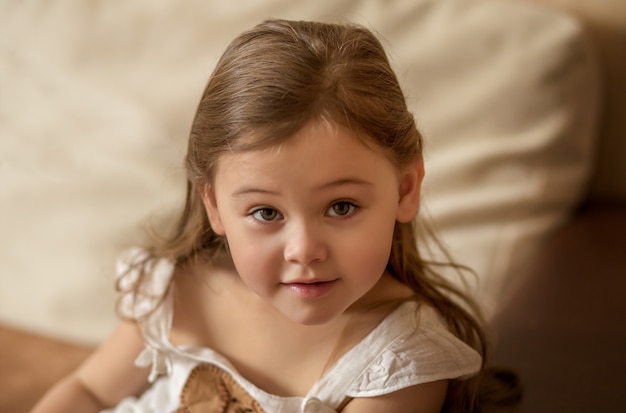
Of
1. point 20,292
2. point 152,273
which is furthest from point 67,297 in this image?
point 152,273

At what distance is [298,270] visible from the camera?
0.81 m

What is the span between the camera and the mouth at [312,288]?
83 cm

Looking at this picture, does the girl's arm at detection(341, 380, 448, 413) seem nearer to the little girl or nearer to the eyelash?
the little girl

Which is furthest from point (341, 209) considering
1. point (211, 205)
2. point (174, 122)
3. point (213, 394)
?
point (174, 122)

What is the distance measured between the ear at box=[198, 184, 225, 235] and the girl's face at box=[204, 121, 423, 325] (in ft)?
0.09

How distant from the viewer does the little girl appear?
0.79 m

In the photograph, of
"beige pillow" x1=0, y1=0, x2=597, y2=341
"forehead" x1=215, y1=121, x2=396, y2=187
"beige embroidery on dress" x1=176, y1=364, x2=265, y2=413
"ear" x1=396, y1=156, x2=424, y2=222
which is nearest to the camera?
"forehead" x1=215, y1=121, x2=396, y2=187

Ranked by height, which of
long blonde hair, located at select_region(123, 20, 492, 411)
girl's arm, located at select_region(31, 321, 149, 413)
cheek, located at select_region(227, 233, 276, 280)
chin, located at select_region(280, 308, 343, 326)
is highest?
long blonde hair, located at select_region(123, 20, 492, 411)

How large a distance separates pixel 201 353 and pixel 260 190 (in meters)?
0.32

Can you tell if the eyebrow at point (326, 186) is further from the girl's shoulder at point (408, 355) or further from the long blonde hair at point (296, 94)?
the girl's shoulder at point (408, 355)

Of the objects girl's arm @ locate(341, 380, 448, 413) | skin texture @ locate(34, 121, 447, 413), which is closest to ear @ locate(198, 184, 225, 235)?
skin texture @ locate(34, 121, 447, 413)

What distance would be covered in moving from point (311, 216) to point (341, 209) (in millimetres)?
33

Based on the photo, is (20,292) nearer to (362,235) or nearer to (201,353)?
(201,353)

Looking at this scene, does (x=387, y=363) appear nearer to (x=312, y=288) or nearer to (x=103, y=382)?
(x=312, y=288)
